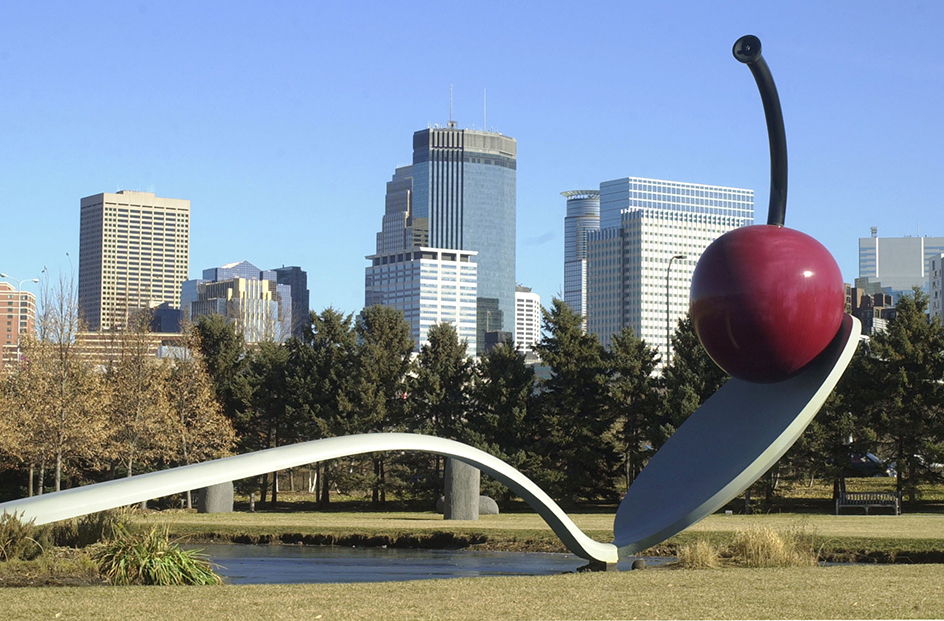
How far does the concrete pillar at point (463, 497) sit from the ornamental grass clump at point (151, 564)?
13.5m

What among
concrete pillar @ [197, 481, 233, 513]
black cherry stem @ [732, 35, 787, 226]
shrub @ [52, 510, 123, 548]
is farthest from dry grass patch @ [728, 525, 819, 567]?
concrete pillar @ [197, 481, 233, 513]

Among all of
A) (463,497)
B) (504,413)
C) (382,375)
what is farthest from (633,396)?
(463,497)

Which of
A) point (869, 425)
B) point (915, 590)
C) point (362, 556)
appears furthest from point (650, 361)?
point (915, 590)

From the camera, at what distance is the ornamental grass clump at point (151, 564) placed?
1151cm

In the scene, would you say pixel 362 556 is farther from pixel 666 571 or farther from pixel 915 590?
pixel 915 590

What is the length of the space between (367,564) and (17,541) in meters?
5.53

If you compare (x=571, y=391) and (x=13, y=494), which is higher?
(x=571, y=391)

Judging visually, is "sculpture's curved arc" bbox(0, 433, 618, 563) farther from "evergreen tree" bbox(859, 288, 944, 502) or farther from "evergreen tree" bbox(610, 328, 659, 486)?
"evergreen tree" bbox(610, 328, 659, 486)

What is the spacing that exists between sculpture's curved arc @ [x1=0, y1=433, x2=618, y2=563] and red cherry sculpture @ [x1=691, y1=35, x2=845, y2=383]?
2.76 metres

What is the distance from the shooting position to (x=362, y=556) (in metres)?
18.2

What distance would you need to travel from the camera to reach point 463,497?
25.4 m

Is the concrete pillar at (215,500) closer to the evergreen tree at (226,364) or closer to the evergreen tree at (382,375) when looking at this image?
the evergreen tree at (382,375)

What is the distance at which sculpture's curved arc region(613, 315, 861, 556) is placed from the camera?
13.4 metres

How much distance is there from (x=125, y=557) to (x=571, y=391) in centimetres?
2148
